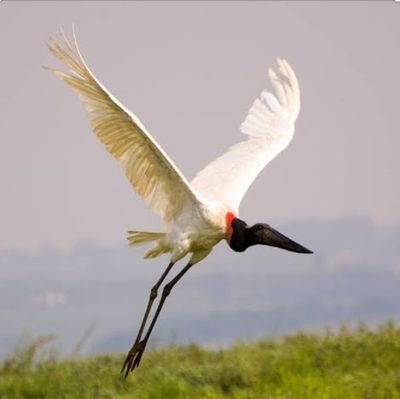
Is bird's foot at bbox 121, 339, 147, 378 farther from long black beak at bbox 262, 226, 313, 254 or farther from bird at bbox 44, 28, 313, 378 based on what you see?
long black beak at bbox 262, 226, 313, 254

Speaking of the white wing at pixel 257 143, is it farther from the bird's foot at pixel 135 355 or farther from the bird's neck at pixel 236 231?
the bird's foot at pixel 135 355

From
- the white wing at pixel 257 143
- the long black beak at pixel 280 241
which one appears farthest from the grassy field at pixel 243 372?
the white wing at pixel 257 143

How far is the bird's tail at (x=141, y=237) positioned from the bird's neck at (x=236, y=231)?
0.51 meters

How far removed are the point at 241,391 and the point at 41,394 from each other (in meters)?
1.69

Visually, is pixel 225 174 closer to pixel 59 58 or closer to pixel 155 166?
pixel 155 166

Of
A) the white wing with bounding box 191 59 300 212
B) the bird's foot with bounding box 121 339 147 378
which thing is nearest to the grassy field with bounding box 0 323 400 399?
the bird's foot with bounding box 121 339 147 378

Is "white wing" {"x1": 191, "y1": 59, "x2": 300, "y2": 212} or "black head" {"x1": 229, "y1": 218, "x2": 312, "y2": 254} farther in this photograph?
"white wing" {"x1": 191, "y1": 59, "x2": 300, "y2": 212}

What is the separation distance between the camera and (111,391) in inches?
353

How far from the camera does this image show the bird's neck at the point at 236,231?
9.20 m

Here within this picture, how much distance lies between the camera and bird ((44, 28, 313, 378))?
838cm

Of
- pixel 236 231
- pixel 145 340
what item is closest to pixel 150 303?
pixel 145 340

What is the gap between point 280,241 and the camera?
929 cm

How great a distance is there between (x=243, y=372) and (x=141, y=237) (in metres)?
1.26

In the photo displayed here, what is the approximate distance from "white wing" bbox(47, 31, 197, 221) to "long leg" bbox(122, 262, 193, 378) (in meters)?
0.47
